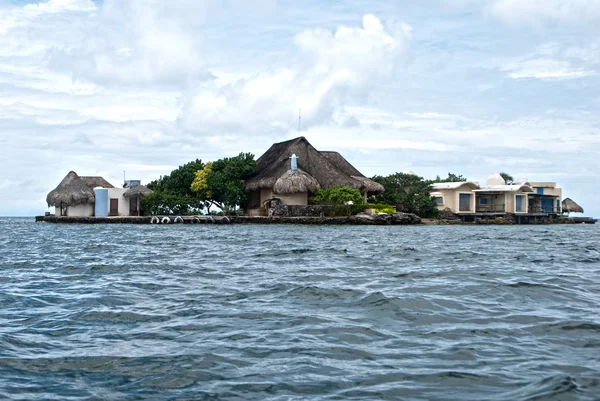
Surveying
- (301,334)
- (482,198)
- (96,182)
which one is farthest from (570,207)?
(301,334)

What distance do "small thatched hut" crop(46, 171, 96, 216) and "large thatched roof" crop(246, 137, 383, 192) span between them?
10.4 m

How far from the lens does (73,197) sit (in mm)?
39438

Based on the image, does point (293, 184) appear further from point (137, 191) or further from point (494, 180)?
point (494, 180)

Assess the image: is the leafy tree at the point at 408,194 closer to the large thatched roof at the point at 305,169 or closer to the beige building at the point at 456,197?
the beige building at the point at 456,197

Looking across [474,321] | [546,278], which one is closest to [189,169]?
[546,278]

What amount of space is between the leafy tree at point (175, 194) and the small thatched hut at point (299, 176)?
3.94m

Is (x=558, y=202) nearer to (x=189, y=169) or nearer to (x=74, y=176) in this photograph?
(x=189, y=169)

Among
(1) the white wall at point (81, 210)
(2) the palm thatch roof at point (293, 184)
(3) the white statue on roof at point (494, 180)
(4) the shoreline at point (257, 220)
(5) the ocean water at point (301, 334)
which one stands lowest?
(5) the ocean water at point (301, 334)

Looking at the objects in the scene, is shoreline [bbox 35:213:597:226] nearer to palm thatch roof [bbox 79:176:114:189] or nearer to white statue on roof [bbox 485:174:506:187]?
palm thatch roof [bbox 79:176:114:189]

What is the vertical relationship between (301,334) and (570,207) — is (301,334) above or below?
below

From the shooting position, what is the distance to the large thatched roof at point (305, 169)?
38.9 metres

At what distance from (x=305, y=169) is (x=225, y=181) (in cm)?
520

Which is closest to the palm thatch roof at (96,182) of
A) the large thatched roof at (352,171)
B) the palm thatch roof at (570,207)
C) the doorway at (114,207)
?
the doorway at (114,207)

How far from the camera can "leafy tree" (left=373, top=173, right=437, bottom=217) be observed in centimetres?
4184
